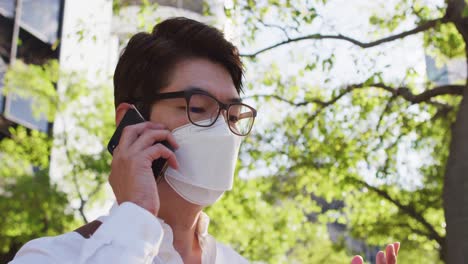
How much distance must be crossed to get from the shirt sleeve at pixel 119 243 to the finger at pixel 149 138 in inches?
7.4

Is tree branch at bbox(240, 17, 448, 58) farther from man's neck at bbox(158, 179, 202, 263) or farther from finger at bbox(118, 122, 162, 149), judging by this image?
finger at bbox(118, 122, 162, 149)

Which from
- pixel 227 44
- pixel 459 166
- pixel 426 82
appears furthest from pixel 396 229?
pixel 227 44

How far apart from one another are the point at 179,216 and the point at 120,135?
316 millimetres

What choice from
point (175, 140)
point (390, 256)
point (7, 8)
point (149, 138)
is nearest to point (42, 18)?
point (7, 8)

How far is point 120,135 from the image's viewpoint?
82.4 inches

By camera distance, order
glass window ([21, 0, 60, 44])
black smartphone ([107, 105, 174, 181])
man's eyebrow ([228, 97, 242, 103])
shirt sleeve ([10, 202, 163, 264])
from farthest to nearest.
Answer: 1. glass window ([21, 0, 60, 44])
2. man's eyebrow ([228, 97, 242, 103])
3. black smartphone ([107, 105, 174, 181])
4. shirt sleeve ([10, 202, 163, 264])

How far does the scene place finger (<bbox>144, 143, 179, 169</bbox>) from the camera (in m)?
1.87

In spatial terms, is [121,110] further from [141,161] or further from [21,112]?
[21,112]

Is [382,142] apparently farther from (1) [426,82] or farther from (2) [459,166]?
(2) [459,166]

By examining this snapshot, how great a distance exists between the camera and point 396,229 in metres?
12.8

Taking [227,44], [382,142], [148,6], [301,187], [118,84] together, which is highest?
[148,6]

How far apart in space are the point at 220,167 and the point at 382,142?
762 cm

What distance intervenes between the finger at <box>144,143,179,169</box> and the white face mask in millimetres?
58

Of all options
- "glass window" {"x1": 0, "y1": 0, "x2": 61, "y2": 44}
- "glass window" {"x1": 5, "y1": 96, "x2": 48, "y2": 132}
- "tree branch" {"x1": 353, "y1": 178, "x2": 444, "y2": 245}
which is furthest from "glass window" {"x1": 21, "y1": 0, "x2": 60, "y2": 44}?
"tree branch" {"x1": 353, "y1": 178, "x2": 444, "y2": 245}
